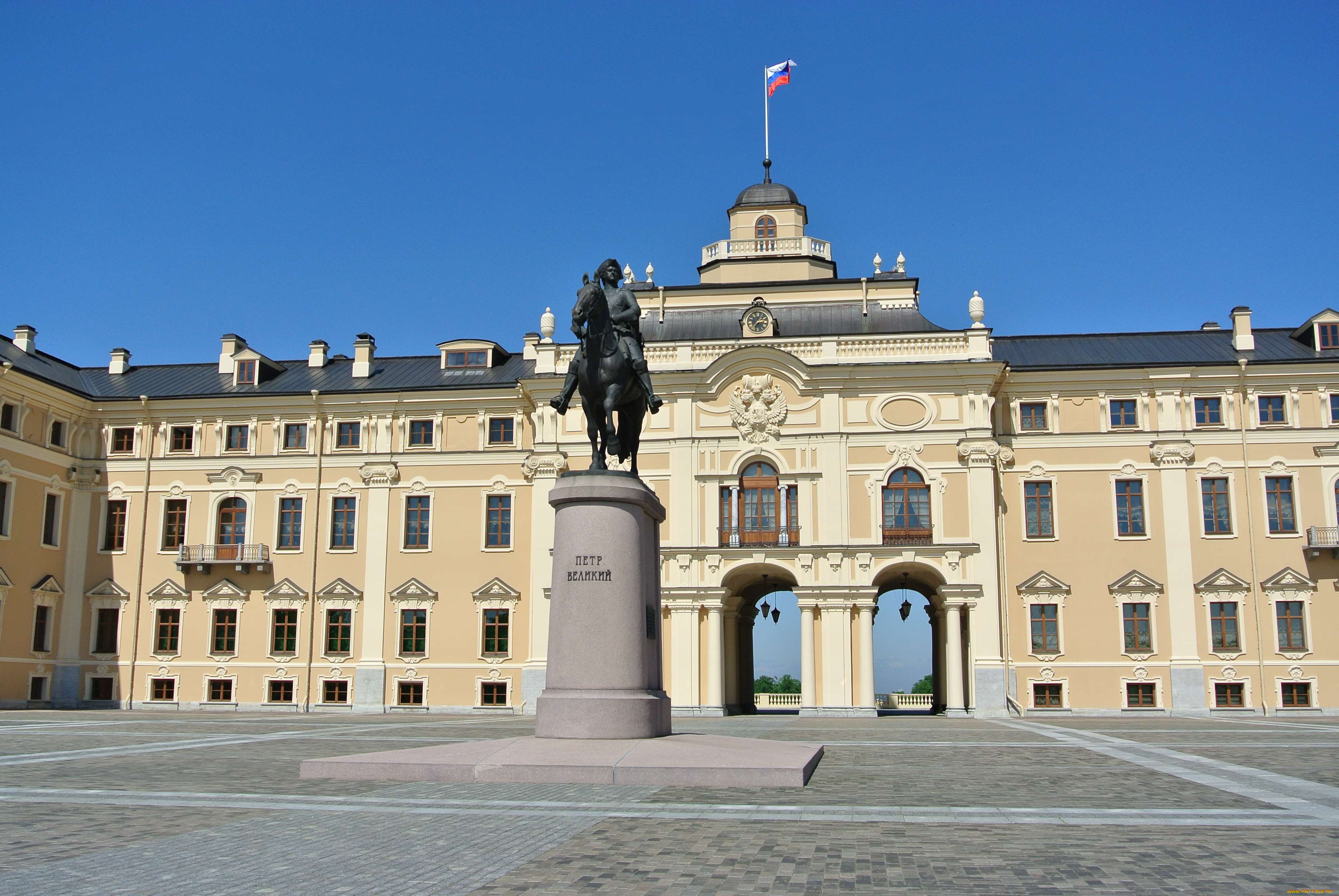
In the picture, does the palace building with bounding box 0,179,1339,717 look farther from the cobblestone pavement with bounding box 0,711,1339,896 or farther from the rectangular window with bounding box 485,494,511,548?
the cobblestone pavement with bounding box 0,711,1339,896

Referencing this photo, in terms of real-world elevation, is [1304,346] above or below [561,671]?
above

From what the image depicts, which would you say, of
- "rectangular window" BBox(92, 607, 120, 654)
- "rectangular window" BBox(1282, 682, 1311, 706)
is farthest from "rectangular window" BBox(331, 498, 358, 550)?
"rectangular window" BBox(1282, 682, 1311, 706)

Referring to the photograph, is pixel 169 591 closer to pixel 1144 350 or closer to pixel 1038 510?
pixel 1038 510

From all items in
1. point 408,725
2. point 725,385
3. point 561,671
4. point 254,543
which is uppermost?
point 725,385

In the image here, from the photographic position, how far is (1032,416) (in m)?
42.7

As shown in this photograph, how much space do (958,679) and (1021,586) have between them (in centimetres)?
410

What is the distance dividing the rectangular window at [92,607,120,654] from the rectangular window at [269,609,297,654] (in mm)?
6080

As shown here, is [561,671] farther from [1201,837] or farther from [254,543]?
[254,543]

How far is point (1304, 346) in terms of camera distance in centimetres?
4288

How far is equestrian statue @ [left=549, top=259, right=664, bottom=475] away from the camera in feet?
55.4

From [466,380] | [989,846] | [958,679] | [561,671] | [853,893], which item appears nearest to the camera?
[853,893]

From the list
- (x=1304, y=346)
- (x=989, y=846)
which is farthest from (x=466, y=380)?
(x=989, y=846)

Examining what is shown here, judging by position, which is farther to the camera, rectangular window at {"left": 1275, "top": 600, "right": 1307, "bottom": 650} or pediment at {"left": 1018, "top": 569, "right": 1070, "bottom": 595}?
pediment at {"left": 1018, "top": 569, "right": 1070, "bottom": 595}

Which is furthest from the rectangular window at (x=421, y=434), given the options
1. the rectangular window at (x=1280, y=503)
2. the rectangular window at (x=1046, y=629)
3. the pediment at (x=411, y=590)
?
the rectangular window at (x=1280, y=503)
